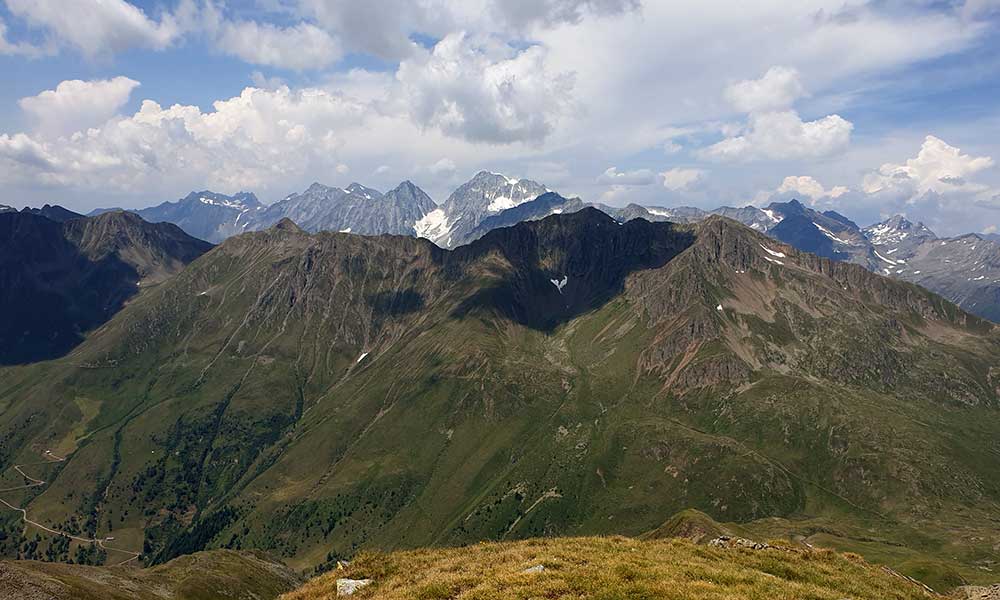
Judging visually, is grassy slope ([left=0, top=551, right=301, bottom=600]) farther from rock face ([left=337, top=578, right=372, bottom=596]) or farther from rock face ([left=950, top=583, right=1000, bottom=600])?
rock face ([left=950, top=583, right=1000, bottom=600])

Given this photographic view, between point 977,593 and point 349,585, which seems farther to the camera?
point 977,593

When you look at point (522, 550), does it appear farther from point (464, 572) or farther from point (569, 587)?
point (569, 587)

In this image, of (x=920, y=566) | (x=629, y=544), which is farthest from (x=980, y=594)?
(x=920, y=566)

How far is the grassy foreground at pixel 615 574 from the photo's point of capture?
32469mm

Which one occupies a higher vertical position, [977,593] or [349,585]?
[349,585]

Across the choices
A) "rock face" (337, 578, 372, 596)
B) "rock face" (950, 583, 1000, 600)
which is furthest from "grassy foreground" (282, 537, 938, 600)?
"rock face" (950, 583, 1000, 600)

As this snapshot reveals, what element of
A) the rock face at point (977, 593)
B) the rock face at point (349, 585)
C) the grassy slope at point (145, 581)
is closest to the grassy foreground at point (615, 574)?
the rock face at point (349, 585)

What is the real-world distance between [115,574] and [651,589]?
504 feet

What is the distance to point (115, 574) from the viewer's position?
134875 mm

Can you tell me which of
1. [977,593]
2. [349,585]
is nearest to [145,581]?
[349,585]

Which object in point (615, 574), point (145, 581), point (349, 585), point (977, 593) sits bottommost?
point (145, 581)

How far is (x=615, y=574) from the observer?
113 ft

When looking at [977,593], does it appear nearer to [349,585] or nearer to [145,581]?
[349,585]

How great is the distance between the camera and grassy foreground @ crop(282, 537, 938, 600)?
32469 mm
